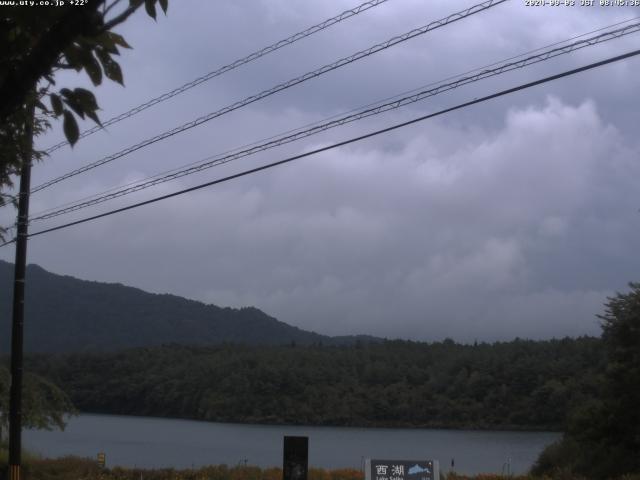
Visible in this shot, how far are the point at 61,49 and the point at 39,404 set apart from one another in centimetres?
2046

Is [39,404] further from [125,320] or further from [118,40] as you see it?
[125,320]

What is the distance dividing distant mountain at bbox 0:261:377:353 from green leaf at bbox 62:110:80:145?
69805 millimetres

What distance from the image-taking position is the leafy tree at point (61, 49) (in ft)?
11.4

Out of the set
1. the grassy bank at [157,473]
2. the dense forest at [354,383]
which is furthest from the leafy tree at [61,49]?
the dense forest at [354,383]

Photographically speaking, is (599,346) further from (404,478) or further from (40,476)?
(404,478)

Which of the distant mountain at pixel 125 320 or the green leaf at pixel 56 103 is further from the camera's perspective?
the distant mountain at pixel 125 320

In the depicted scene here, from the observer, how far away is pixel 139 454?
33.4 metres

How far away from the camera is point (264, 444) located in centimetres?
3550

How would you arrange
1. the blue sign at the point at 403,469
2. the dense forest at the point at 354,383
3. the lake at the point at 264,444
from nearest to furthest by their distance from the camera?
1. the blue sign at the point at 403,469
2. the lake at the point at 264,444
3. the dense forest at the point at 354,383

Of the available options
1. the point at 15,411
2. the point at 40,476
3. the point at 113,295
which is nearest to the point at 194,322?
the point at 113,295

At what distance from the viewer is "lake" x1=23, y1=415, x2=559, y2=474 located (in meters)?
28.8

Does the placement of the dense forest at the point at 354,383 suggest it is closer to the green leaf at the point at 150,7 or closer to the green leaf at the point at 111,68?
the green leaf at the point at 111,68

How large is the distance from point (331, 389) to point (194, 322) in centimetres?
6351

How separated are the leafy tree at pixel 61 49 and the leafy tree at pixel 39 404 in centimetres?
1935
